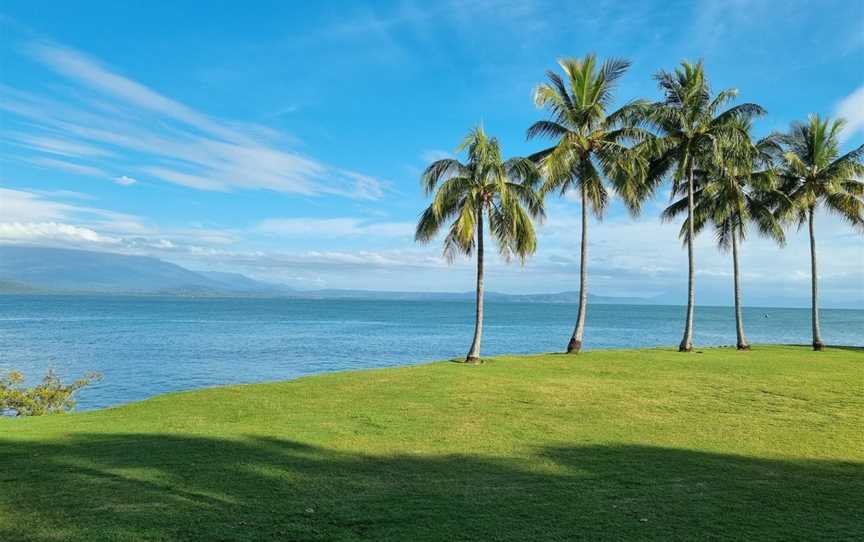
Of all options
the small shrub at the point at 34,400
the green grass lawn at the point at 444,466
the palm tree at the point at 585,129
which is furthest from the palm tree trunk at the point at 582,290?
the small shrub at the point at 34,400

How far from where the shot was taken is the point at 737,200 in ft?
86.5

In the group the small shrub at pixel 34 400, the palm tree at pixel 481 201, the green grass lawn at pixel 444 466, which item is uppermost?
the palm tree at pixel 481 201

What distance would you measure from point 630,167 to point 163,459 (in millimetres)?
19614

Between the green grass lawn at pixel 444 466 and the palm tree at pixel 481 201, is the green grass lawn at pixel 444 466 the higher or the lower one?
the lower one

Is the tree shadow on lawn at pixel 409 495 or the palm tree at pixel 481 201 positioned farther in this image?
the palm tree at pixel 481 201

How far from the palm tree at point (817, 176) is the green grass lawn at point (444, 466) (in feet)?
52.9

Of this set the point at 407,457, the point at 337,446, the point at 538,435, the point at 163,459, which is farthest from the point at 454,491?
the point at 163,459

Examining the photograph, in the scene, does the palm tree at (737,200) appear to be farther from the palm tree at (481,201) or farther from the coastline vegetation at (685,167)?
the palm tree at (481,201)

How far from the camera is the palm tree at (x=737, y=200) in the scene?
26.4 metres

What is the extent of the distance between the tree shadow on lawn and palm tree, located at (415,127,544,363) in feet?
40.2

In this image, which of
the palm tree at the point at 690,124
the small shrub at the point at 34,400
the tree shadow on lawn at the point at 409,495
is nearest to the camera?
the tree shadow on lawn at the point at 409,495

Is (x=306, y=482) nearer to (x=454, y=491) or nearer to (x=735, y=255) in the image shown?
(x=454, y=491)

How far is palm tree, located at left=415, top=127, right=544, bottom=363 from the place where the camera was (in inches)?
779

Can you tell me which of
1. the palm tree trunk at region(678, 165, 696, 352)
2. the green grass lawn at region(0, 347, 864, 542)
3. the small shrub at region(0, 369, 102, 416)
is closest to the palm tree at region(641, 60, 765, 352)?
the palm tree trunk at region(678, 165, 696, 352)
